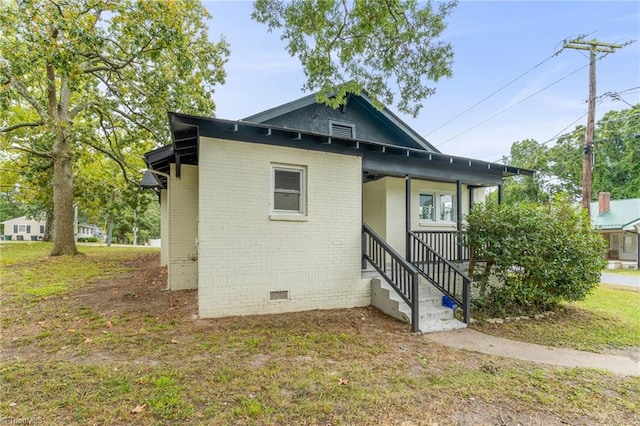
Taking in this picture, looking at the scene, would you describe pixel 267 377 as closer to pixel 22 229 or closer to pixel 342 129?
pixel 342 129

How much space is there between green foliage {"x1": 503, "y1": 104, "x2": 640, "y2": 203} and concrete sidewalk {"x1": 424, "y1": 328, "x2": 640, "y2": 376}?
31148 millimetres

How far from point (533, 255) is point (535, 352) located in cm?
261

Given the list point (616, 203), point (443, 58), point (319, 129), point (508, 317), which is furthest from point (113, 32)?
point (616, 203)

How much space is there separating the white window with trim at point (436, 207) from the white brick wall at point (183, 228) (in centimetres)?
667

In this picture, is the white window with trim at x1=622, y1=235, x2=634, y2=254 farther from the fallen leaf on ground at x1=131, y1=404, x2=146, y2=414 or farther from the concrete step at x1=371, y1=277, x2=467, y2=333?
the fallen leaf on ground at x1=131, y1=404, x2=146, y2=414

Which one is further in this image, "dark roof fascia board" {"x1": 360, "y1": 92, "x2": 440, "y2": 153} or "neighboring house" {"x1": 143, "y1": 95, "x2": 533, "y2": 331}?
"dark roof fascia board" {"x1": 360, "y1": 92, "x2": 440, "y2": 153}

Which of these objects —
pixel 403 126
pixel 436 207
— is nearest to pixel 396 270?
pixel 436 207

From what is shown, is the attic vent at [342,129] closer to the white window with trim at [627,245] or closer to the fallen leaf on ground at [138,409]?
the fallen leaf on ground at [138,409]

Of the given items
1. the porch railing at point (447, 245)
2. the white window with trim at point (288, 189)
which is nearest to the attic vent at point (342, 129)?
the white window with trim at point (288, 189)

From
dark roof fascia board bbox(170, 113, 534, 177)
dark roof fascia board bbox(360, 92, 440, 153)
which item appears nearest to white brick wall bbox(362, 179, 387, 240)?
dark roof fascia board bbox(170, 113, 534, 177)

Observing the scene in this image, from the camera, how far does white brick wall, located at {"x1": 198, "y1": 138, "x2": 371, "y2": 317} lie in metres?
5.80

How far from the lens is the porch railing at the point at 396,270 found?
19.1 ft

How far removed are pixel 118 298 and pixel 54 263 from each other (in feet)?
26.5

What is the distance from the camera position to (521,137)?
35938 mm
